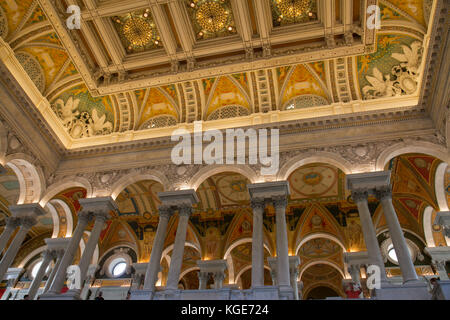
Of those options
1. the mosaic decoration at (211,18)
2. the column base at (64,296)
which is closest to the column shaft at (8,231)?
the column base at (64,296)

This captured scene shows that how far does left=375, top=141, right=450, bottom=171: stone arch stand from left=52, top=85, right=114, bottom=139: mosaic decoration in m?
11.8

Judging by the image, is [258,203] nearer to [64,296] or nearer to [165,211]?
[165,211]

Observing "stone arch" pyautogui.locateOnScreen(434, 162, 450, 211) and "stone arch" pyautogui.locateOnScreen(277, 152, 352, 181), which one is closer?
"stone arch" pyautogui.locateOnScreen(277, 152, 352, 181)

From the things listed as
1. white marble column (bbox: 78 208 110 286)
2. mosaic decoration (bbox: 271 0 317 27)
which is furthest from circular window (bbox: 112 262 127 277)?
mosaic decoration (bbox: 271 0 317 27)

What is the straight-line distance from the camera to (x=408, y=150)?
1235 cm

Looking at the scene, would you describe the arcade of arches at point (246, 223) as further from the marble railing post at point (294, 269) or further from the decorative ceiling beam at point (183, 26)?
the decorative ceiling beam at point (183, 26)

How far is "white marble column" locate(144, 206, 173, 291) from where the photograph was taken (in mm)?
11656

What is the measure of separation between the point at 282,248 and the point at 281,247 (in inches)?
1.7

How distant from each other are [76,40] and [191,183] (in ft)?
23.8

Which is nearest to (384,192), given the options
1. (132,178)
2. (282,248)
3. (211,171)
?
(282,248)

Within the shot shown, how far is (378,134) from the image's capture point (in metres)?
12.9

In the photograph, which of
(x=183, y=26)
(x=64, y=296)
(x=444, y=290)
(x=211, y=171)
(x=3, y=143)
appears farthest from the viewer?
(x=211, y=171)

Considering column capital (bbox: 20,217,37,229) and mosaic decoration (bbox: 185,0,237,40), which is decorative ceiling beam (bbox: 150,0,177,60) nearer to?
mosaic decoration (bbox: 185,0,237,40)

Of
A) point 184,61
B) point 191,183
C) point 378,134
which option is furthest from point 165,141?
point 378,134
